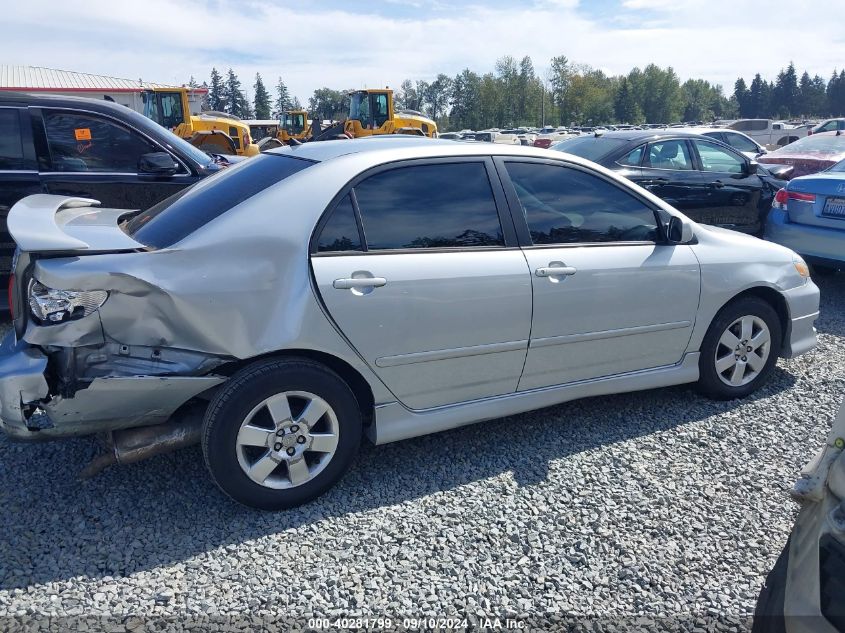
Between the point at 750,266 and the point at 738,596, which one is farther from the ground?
the point at 750,266

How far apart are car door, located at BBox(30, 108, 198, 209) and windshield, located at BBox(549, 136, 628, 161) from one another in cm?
437

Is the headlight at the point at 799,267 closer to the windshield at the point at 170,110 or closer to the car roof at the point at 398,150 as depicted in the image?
the car roof at the point at 398,150

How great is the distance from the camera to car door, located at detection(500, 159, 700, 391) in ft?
11.4

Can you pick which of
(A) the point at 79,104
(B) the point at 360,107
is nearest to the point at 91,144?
(A) the point at 79,104

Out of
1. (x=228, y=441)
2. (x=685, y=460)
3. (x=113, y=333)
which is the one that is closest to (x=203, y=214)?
(x=113, y=333)

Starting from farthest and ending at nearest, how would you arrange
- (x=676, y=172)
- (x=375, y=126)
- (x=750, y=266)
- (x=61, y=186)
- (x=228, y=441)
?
(x=375, y=126), (x=676, y=172), (x=61, y=186), (x=750, y=266), (x=228, y=441)

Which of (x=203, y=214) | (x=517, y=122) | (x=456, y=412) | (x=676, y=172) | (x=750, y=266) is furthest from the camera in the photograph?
(x=517, y=122)

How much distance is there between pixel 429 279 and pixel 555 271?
0.73 m

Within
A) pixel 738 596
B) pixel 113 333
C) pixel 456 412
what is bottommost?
pixel 738 596

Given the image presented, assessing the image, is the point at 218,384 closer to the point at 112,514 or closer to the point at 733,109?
the point at 112,514

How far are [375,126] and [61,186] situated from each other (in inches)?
661

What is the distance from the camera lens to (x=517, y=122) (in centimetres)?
9806

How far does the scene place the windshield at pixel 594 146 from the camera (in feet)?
24.5

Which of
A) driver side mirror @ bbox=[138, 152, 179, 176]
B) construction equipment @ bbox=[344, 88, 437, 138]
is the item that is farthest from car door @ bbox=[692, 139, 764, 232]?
construction equipment @ bbox=[344, 88, 437, 138]
